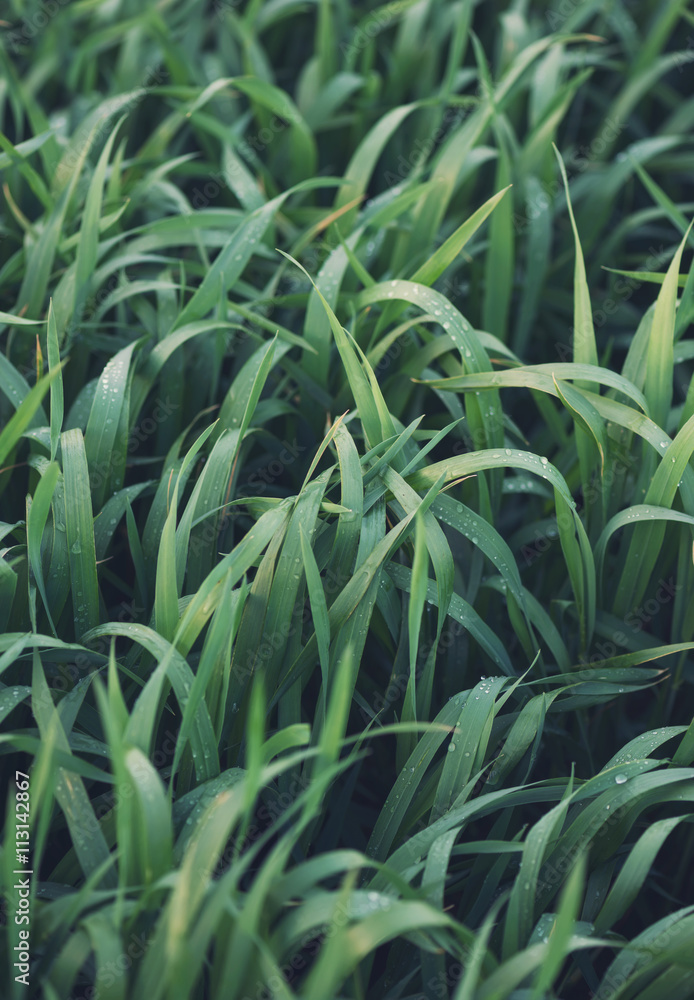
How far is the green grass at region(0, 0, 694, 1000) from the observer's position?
731mm

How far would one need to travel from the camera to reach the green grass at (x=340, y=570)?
2.40ft

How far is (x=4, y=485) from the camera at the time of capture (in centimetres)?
113

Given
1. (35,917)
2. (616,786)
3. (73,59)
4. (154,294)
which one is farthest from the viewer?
(73,59)

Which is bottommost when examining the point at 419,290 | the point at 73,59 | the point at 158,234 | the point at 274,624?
the point at 274,624

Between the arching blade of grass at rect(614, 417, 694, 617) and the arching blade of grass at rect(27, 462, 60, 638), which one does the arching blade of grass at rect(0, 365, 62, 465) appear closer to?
the arching blade of grass at rect(27, 462, 60, 638)

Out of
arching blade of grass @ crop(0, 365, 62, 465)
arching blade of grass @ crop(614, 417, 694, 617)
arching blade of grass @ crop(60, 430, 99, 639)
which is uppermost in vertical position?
arching blade of grass @ crop(0, 365, 62, 465)

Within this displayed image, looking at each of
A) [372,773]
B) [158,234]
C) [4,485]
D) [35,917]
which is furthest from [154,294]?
[35,917]

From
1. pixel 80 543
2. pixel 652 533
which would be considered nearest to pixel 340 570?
pixel 80 543

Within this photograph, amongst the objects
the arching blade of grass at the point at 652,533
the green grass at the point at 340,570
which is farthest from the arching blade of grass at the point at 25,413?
the arching blade of grass at the point at 652,533

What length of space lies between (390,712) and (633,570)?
39 centimetres

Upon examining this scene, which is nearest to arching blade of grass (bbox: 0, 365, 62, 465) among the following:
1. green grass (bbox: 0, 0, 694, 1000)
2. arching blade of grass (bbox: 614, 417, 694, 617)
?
green grass (bbox: 0, 0, 694, 1000)

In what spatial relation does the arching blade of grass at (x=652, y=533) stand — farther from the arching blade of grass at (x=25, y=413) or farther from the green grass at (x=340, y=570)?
the arching blade of grass at (x=25, y=413)

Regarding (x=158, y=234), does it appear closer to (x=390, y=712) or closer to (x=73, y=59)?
(x=73, y=59)

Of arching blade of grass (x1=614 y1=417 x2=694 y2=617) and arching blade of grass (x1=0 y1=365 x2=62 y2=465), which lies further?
arching blade of grass (x1=614 y1=417 x2=694 y2=617)
